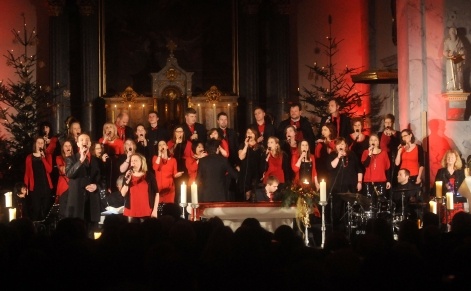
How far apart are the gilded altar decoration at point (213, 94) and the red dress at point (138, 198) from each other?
1066 centimetres

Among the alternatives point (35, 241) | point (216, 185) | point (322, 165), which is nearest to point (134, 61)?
point (322, 165)

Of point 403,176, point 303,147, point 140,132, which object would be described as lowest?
point 403,176

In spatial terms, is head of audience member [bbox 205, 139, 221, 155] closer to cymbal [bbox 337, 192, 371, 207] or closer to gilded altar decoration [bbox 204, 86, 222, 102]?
cymbal [bbox 337, 192, 371, 207]

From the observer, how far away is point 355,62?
84.4 ft

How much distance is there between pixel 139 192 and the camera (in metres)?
14.2

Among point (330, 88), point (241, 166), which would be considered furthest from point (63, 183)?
point (330, 88)

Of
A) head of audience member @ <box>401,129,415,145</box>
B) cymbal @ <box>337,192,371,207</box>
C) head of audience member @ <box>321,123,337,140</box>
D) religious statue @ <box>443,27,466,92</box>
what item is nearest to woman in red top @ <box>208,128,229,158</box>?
head of audience member @ <box>321,123,337,140</box>

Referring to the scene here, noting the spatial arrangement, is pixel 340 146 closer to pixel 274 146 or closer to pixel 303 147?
pixel 303 147

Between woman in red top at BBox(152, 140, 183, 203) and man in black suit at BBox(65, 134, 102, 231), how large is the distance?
1401mm

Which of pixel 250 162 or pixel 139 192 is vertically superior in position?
pixel 250 162

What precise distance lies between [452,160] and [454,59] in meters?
2.21

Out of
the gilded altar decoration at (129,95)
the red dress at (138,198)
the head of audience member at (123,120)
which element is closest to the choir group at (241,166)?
the head of audience member at (123,120)

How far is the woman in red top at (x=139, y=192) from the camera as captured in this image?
1422 cm

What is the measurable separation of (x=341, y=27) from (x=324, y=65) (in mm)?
1198
